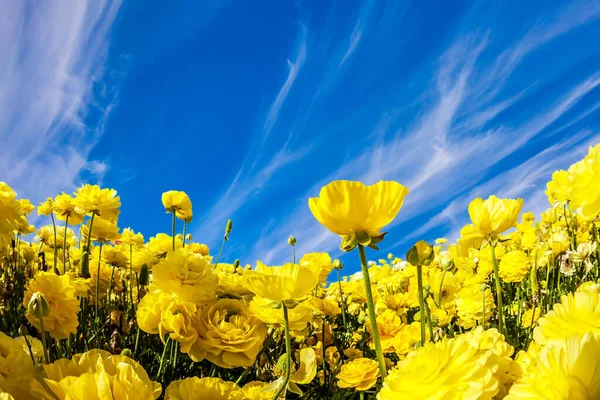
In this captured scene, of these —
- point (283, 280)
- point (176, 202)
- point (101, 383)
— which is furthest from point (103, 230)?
point (101, 383)

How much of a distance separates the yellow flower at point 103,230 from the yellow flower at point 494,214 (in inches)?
84.5

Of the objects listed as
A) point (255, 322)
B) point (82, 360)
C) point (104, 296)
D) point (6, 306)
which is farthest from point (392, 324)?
point (6, 306)

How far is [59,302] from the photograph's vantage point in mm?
1786

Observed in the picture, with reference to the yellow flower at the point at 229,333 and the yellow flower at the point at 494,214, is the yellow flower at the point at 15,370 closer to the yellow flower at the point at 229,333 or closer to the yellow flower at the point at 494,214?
the yellow flower at the point at 229,333

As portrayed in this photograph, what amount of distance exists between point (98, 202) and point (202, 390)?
2093 millimetres

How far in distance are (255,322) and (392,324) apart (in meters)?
1.01

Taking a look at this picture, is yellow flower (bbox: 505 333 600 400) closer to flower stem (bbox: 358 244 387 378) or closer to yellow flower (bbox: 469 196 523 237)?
flower stem (bbox: 358 244 387 378)

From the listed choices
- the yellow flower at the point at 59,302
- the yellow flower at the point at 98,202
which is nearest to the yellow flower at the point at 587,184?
the yellow flower at the point at 59,302

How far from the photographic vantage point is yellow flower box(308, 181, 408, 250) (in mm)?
1157

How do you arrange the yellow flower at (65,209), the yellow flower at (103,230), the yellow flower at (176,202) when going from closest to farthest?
the yellow flower at (176,202)
the yellow flower at (103,230)
the yellow flower at (65,209)

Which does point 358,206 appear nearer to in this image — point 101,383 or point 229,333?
point 229,333

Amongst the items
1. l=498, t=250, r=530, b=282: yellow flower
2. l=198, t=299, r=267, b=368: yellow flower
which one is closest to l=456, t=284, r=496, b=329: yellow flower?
l=498, t=250, r=530, b=282: yellow flower

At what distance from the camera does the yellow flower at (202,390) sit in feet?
2.98

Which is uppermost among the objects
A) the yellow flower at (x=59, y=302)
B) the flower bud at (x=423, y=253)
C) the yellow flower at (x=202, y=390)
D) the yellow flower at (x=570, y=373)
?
the yellow flower at (x=59, y=302)
